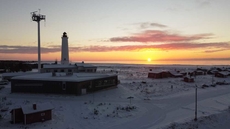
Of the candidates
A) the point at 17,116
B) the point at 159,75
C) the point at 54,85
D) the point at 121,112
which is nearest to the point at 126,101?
the point at 121,112

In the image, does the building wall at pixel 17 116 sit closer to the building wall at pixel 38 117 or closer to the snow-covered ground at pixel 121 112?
the snow-covered ground at pixel 121 112

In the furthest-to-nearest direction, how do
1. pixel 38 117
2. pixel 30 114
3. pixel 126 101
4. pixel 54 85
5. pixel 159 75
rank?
1. pixel 159 75
2. pixel 54 85
3. pixel 126 101
4. pixel 38 117
5. pixel 30 114

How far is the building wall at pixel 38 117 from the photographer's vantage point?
1575 centimetres

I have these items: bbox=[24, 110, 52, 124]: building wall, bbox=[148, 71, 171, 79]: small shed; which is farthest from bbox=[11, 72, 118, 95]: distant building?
bbox=[148, 71, 171, 79]: small shed

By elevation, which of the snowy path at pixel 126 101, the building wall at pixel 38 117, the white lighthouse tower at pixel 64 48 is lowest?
the snowy path at pixel 126 101

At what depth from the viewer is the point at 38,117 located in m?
16.2

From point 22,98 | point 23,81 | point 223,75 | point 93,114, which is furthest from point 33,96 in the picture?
point 223,75

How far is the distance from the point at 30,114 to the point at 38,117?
26.6 inches

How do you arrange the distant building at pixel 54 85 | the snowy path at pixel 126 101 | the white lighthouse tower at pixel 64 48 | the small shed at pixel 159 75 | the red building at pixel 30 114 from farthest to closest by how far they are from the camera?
1. the small shed at pixel 159 75
2. the white lighthouse tower at pixel 64 48
3. the distant building at pixel 54 85
4. the snowy path at pixel 126 101
5. the red building at pixel 30 114

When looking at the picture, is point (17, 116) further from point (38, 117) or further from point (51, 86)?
point (51, 86)

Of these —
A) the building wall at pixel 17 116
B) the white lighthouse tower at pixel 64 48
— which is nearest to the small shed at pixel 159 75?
the white lighthouse tower at pixel 64 48

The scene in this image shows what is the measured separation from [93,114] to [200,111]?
34.1 ft

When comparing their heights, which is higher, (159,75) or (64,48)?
(64,48)

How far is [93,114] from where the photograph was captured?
61.9ft
